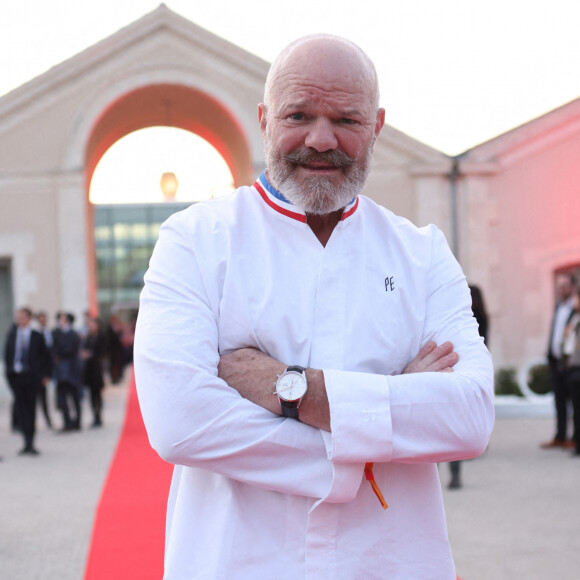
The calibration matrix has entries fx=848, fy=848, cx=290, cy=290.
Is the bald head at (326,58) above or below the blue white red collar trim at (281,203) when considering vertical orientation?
above

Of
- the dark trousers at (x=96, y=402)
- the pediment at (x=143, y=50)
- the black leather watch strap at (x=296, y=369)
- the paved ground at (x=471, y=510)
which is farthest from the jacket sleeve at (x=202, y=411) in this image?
the pediment at (x=143, y=50)

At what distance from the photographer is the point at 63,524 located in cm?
644

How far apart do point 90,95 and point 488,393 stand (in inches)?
607

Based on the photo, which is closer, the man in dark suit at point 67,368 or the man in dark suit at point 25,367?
the man in dark suit at point 25,367

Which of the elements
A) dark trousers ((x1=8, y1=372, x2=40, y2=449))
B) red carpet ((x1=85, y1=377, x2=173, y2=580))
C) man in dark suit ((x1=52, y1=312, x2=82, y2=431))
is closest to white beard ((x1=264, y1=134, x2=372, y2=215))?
red carpet ((x1=85, y1=377, x2=173, y2=580))

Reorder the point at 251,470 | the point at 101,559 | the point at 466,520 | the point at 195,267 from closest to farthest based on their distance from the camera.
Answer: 1. the point at 251,470
2. the point at 195,267
3. the point at 101,559
4. the point at 466,520

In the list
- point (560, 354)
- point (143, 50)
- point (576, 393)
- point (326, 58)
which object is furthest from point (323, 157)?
point (143, 50)

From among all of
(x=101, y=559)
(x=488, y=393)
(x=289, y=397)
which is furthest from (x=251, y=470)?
(x=101, y=559)

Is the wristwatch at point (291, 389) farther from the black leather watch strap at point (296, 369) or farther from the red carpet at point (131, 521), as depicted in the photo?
the red carpet at point (131, 521)

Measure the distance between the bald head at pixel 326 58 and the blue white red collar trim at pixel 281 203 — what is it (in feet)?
0.71

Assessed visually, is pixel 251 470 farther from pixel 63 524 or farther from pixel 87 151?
pixel 87 151

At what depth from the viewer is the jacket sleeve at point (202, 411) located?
1.79 m

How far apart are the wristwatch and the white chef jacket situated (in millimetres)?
39

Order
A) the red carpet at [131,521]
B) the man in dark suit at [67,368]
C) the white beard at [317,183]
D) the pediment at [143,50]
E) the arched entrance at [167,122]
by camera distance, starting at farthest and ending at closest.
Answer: the arched entrance at [167,122], the pediment at [143,50], the man in dark suit at [67,368], the red carpet at [131,521], the white beard at [317,183]
